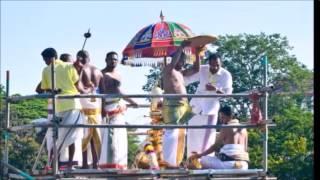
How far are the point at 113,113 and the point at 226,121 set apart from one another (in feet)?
4.44

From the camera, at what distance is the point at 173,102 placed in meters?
14.0

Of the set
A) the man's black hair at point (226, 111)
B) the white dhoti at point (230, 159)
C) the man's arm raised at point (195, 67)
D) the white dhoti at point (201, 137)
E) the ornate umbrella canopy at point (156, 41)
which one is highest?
the ornate umbrella canopy at point (156, 41)

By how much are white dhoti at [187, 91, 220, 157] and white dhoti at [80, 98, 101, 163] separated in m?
1.07

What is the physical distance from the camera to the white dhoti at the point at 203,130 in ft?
45.9

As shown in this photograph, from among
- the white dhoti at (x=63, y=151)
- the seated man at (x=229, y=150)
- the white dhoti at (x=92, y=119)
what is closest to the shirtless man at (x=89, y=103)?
the white dhoti at (x=92, y=119)

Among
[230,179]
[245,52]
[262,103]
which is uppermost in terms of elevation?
[245,52]

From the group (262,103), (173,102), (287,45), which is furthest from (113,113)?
(287,45)

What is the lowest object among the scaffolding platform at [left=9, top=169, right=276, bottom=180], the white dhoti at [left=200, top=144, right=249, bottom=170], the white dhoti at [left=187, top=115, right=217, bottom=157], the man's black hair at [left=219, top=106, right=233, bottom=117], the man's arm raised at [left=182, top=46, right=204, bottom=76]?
the scaffolding platform at [left=9, top=169, right=276, bottom=180]

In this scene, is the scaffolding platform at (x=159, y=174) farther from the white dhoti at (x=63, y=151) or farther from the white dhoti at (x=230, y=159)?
the white dhoti at (x=63, y=151)

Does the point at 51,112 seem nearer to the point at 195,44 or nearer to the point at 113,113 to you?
the point at 113,113

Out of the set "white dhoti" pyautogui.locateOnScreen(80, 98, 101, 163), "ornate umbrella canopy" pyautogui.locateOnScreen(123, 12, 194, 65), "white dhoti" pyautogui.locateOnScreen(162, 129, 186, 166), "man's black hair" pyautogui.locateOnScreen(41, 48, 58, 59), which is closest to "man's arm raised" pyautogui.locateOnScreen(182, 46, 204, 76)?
"white dhoti" pyautogui.locateOnScreen(162, 129, 186, 166)

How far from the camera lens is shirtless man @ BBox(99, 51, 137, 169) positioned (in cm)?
1378

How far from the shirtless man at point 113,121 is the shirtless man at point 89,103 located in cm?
9

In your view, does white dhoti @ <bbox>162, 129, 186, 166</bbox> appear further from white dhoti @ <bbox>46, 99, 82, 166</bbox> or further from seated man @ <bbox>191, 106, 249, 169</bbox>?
white dhoti @ <bbox>46, 99, 82, 166</bbox>
